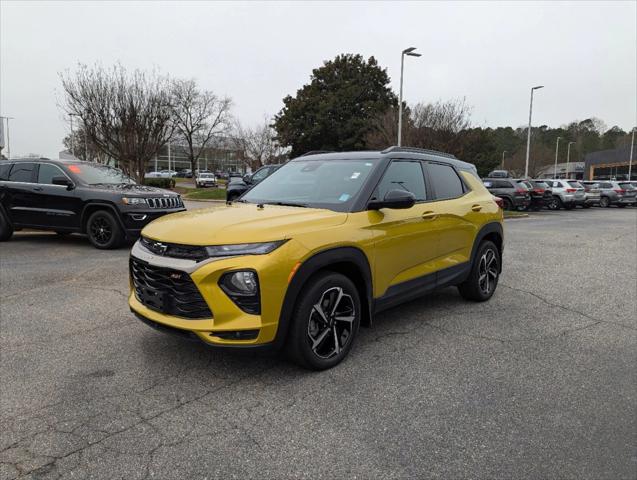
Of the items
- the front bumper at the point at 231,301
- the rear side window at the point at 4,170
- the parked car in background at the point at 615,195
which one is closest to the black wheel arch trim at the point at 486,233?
the front bumper at the point at 231,301

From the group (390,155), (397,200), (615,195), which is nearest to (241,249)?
(397,200)

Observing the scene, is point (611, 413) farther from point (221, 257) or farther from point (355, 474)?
point (221, 257)

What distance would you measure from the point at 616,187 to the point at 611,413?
32.8m

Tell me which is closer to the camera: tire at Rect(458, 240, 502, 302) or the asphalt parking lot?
the asphalt parking lot

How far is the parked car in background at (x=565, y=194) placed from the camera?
26000mm

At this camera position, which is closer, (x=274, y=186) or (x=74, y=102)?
(x=274, y=186)

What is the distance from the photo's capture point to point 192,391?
10.8 feet

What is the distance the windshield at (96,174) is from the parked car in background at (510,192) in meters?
18.2

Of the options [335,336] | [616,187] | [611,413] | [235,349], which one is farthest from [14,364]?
[616,187]

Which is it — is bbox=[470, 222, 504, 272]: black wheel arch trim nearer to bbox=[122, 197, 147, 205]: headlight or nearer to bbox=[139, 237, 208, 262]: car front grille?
bbox=[139, 237, 208, 262]: car front grille

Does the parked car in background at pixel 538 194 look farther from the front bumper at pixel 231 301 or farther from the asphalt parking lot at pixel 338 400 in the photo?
the front bumper at pixel 231 301

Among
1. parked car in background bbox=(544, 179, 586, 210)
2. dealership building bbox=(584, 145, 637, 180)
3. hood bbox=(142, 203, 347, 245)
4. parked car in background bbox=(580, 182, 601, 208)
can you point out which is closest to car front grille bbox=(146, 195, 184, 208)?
hood bbox=(142, 203, 347, 245)

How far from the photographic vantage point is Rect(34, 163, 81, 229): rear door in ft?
29.1

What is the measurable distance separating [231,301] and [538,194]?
975 inches
